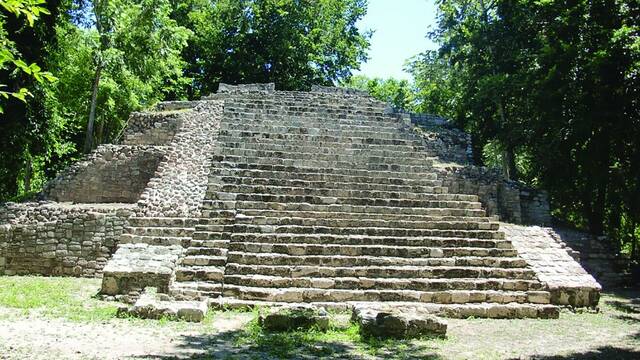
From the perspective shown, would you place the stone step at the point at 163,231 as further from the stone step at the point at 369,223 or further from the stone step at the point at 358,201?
the stone step at the point at 358,201

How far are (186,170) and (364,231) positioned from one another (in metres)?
4.76

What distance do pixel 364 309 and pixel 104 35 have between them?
1481 centimetres

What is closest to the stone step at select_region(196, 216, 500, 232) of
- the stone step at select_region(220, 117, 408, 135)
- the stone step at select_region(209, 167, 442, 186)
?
the stone step at select_region(209, 167, 442, 186)

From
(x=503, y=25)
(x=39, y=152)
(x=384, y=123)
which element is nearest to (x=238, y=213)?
(x=384, y=123)

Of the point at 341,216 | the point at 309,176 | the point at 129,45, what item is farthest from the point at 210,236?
the point at 129,45

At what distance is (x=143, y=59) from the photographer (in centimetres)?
1980

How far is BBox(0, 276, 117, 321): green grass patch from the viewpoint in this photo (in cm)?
762

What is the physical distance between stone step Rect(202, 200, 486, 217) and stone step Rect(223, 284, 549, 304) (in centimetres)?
216

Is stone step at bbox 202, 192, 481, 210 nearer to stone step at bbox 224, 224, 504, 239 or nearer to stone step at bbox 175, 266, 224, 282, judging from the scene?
stone step at bbox 224, 224, 504, 239

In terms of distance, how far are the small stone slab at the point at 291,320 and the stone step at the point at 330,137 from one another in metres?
7.01

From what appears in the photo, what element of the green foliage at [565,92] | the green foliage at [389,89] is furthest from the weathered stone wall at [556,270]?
the green foliage at [389,89]

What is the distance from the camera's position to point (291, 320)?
6.99 metres

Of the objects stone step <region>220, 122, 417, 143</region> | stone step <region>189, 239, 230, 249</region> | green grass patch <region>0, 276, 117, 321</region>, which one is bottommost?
green grass patch <region>0, 276, 117, 321</region>

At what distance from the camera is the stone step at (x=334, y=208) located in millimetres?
10578
